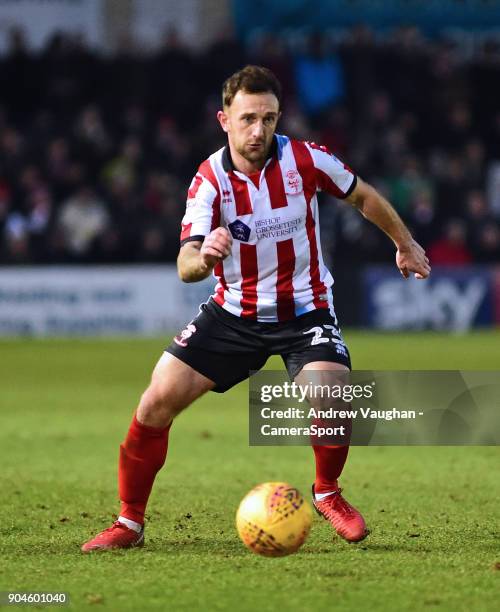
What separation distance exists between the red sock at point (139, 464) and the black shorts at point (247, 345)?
37 centimetres

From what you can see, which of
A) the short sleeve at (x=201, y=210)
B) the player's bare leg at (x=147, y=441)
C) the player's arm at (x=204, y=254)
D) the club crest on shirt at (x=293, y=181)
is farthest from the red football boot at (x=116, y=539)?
the club crest on shirt at (x=293, y=181)

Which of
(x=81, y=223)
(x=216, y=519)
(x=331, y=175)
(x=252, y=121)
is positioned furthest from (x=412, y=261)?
(x=81, y=223)

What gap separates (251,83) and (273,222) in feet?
2.15

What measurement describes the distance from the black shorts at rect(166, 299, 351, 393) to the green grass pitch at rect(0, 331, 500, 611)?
83 centimetres

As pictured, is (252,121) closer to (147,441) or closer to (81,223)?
(147,441)

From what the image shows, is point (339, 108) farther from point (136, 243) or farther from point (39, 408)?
point (39, 408)

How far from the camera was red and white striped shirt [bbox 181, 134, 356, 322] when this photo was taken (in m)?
6.01

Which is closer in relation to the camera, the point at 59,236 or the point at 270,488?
the point at 270,488

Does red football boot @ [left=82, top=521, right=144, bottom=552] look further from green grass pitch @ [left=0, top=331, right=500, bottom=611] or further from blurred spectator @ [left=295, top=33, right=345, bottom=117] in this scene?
blurred spectator @ [left=295, top=33, right=345, bottom=117]

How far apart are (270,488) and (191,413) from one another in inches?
248

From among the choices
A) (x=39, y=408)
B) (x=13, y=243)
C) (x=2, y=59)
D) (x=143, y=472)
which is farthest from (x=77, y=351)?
(x=143, y=472)

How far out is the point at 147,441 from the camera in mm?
6070

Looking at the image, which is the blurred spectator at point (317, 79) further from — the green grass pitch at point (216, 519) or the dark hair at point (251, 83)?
the dark hair at point (251, 83)

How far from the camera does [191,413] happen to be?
11844mm
